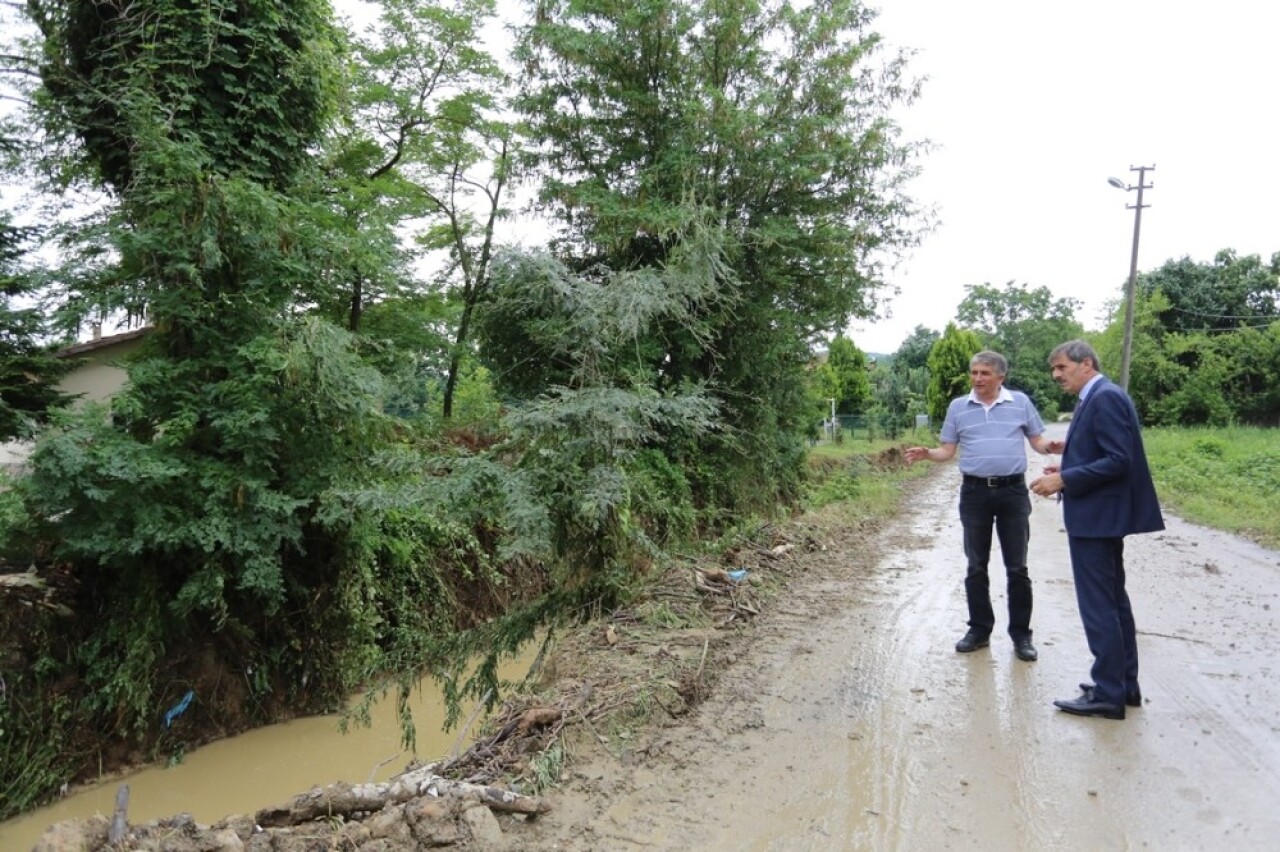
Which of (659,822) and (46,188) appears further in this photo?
(46,188)

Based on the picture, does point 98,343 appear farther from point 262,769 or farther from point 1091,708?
point 1091,708

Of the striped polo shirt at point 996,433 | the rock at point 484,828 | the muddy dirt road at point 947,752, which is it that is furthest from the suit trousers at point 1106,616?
the rock at point 484,828

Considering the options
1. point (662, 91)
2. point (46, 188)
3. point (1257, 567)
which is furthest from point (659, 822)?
point (662, 91)

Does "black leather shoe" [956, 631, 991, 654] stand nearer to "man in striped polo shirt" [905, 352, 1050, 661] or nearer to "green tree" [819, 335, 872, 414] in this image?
"man in striped polo shirt" [905, 352, 1050, 661]

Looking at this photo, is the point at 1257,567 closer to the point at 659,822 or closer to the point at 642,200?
Answer: the point at 659,822

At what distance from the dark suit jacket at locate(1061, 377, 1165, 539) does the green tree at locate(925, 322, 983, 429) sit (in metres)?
35.0

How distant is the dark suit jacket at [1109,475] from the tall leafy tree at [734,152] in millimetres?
6846

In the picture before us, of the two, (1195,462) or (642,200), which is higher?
(642,200)

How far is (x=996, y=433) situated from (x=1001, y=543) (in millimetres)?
663

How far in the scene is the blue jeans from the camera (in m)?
4.14

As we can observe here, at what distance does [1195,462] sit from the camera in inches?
690

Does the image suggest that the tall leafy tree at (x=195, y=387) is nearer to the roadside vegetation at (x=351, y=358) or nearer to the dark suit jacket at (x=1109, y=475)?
the roadside vegetation at (x=351, y=358)

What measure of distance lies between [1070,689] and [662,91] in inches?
402

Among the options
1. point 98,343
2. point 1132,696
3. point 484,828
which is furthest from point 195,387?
point 1132,696
